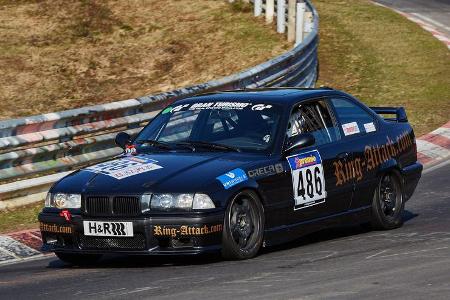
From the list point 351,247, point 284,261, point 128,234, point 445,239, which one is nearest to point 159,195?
point 128,234

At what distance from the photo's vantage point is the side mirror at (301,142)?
9461 mm

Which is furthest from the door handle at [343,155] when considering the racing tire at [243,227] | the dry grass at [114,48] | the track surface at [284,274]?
the dry grass at [114,48]

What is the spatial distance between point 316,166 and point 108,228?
2.01 metres

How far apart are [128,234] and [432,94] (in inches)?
493

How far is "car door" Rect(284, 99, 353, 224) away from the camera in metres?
9.53

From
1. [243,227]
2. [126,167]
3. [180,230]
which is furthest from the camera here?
[126,167]

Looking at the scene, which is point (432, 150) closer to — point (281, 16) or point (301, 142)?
point (301, 142)

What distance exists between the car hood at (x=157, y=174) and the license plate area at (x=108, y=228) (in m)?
0.24

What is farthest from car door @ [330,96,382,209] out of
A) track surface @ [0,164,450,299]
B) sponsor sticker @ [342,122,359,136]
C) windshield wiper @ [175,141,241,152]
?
windshield wiper @ [175,141,241,152]

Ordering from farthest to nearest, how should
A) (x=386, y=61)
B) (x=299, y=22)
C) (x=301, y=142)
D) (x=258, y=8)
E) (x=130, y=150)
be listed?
(x=258, y=8), (x=386, y=61), (x=299, y=22), (x=130, y=150), (x=301, y=142)

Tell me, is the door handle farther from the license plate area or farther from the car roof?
the license plate area

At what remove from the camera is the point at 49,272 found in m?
8.95

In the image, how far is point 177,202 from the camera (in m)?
8.62

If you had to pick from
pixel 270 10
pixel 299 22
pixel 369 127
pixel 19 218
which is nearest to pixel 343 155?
pixel 369 127
